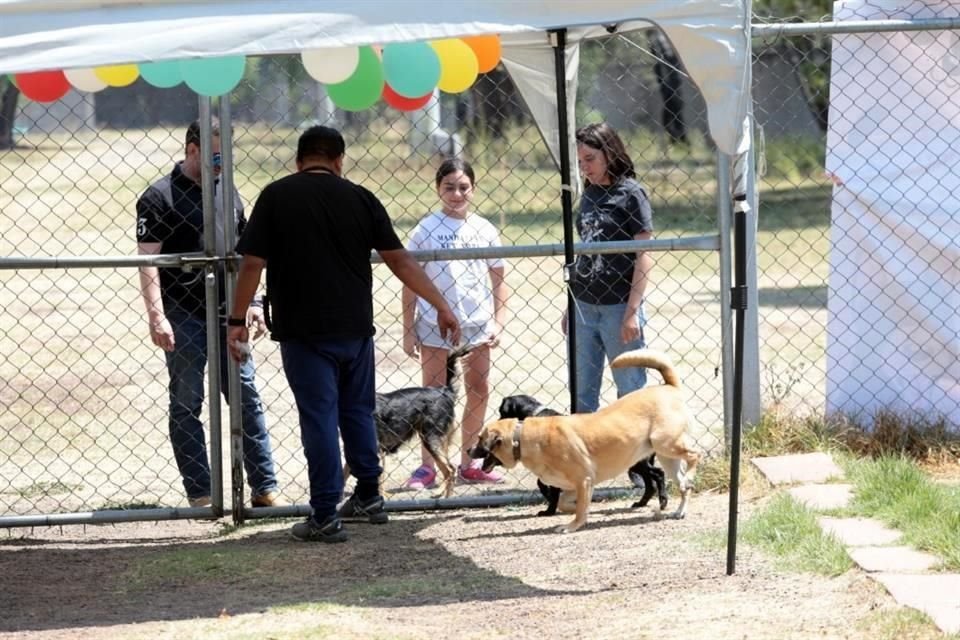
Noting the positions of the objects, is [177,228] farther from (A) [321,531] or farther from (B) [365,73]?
(A) [321,531]

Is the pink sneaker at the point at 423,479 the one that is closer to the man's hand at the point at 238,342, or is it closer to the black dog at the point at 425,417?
the black dog at the point at 425,417

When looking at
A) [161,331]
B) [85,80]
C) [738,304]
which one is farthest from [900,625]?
[85,80]

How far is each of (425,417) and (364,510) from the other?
0.68m

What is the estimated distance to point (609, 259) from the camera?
22.4 feet

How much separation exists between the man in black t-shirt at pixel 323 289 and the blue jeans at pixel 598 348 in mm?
1000

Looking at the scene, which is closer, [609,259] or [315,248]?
[315,248]

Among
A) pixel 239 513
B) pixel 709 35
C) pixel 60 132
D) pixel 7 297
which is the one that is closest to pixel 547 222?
pixel 7 297

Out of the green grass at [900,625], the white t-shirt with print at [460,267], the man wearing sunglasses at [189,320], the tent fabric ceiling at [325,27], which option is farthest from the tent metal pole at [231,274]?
the green grass at [900,625]

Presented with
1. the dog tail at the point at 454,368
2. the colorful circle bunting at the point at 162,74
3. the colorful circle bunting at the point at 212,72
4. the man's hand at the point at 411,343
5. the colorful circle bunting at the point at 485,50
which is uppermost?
the colorful circle bunting at the point at 485,50

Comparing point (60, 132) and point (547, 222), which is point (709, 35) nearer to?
point (547, 222)

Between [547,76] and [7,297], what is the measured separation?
837cm

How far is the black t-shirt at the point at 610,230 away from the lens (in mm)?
6746

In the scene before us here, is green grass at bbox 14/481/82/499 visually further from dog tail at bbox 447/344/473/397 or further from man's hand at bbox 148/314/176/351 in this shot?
dog tail at bbox 447/344/473/397

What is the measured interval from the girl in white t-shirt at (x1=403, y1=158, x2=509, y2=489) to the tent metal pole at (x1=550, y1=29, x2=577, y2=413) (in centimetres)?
69
